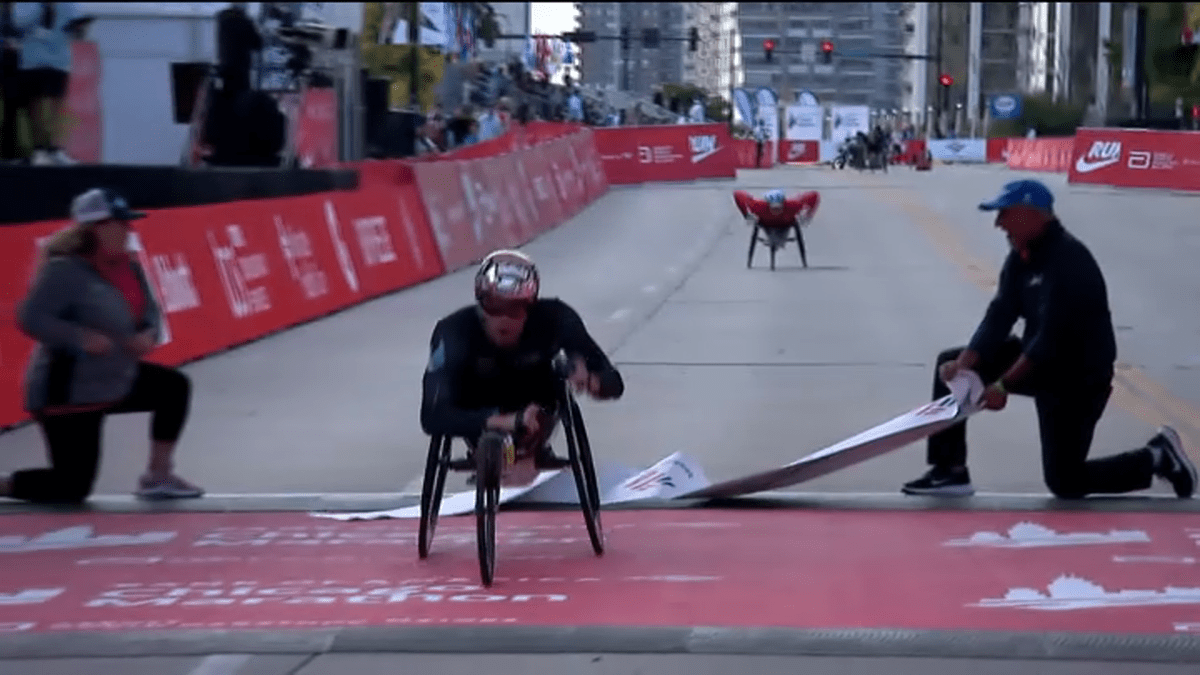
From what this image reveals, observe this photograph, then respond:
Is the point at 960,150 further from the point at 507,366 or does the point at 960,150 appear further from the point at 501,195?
the point at 507,366

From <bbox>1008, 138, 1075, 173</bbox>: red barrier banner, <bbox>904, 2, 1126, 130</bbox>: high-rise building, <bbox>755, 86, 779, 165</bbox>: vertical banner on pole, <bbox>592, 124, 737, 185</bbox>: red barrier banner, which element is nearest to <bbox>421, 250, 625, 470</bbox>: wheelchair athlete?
<bbox>904, 2, 1126, 130</bbox>: high-rise building

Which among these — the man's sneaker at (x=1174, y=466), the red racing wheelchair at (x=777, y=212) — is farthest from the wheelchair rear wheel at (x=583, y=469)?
the red racing wheelchair at (x=777, y=212)

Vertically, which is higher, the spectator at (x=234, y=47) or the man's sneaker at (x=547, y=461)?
the spectator at (x=234, y=47)

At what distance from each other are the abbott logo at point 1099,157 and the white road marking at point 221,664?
132 feet

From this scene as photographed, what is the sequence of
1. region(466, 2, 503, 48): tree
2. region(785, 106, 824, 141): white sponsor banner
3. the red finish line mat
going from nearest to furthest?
the red finish line mat → region(466, 2, 503, 48): tree → region(785, 106, 824, 141): white sponsor banner

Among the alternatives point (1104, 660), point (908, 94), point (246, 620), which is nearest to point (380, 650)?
point (246, 620)

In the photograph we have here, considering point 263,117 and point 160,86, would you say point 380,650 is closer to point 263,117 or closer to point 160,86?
point 263,117

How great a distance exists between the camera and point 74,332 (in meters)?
9.48

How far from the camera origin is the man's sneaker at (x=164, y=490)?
10234 millimetres

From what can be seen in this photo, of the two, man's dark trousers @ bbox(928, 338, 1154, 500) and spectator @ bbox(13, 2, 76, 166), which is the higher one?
spectator @ bbox(13, 2, 76, 166)

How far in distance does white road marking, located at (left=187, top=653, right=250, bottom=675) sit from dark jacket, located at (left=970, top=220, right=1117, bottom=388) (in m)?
4.15

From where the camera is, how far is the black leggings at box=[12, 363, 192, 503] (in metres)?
9.89

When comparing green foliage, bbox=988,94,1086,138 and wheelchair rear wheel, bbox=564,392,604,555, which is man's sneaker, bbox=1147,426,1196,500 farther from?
green foliage, bbox=988,94,1086,138

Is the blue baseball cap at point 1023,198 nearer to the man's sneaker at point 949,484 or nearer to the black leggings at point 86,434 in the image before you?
the man's sneaker at point 949,484
